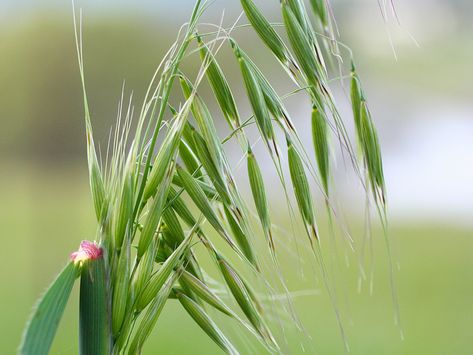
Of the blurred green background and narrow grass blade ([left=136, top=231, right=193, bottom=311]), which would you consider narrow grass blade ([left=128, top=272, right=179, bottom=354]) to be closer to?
narrow grass blade ([left=136, top=231, right=193, bottom=311])

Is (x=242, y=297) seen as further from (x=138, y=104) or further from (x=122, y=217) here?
(x=138, y=104)

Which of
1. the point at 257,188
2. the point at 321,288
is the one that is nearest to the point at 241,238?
the point at 257,188

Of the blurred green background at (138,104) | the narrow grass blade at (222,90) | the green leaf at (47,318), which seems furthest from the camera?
the blurred green background at (138,104)

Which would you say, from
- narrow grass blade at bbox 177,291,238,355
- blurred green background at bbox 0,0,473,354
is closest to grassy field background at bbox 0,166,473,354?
blurred green background at bbox 0,0,473,354

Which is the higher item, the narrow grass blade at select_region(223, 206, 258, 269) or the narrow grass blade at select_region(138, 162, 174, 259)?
the narrow grass blade at select_region(138, 162, 174, 259)

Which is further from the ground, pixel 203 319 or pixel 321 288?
pixel 203 319

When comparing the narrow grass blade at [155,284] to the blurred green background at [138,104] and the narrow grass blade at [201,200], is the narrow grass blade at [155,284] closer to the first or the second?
the narrow grass blade at [201,200]

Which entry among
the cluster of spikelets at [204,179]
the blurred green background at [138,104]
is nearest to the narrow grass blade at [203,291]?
the cluster of spikelets at [204,179]
